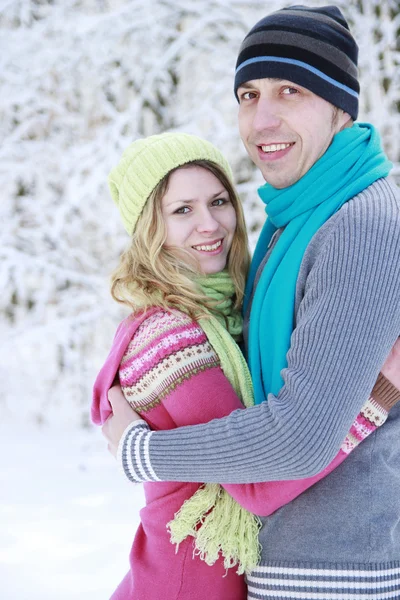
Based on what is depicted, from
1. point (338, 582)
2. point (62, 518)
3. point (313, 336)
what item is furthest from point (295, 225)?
point (62, 518)

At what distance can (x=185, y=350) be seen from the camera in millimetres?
1579

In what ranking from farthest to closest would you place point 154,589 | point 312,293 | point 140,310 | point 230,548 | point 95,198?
point 95,198 < point 140,310 < point 154,589 < point 230,548 < point 312,293

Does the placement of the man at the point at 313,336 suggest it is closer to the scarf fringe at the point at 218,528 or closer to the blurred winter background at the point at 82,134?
the scarf fringe at the point at 218,528

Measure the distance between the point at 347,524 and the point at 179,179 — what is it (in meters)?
0.91

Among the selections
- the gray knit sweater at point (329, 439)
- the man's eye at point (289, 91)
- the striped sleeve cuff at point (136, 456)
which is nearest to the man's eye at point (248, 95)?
the man's eye at point (289, 91)

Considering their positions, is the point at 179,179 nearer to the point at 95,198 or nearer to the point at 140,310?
the point at 140,310

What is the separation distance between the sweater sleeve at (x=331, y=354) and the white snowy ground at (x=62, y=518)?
2043 millimetres

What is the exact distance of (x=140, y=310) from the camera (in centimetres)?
173

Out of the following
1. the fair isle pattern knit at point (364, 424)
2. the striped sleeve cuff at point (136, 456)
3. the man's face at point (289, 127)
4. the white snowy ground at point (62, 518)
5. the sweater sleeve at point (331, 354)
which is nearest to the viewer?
the sweater sleeve at point (331, 354)

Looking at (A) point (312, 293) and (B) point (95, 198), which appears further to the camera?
(B) point (95, 198)

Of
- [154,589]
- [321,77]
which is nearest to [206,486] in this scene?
[154,589]

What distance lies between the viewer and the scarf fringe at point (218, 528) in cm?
150

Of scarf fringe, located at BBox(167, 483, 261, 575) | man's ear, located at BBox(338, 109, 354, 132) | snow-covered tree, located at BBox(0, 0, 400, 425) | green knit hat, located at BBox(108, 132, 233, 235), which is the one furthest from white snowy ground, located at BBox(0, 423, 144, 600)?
man's ear, located at BBox(338, 109, 354, 132)

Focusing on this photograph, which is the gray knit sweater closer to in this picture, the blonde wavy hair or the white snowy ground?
the blonde wavy hair
